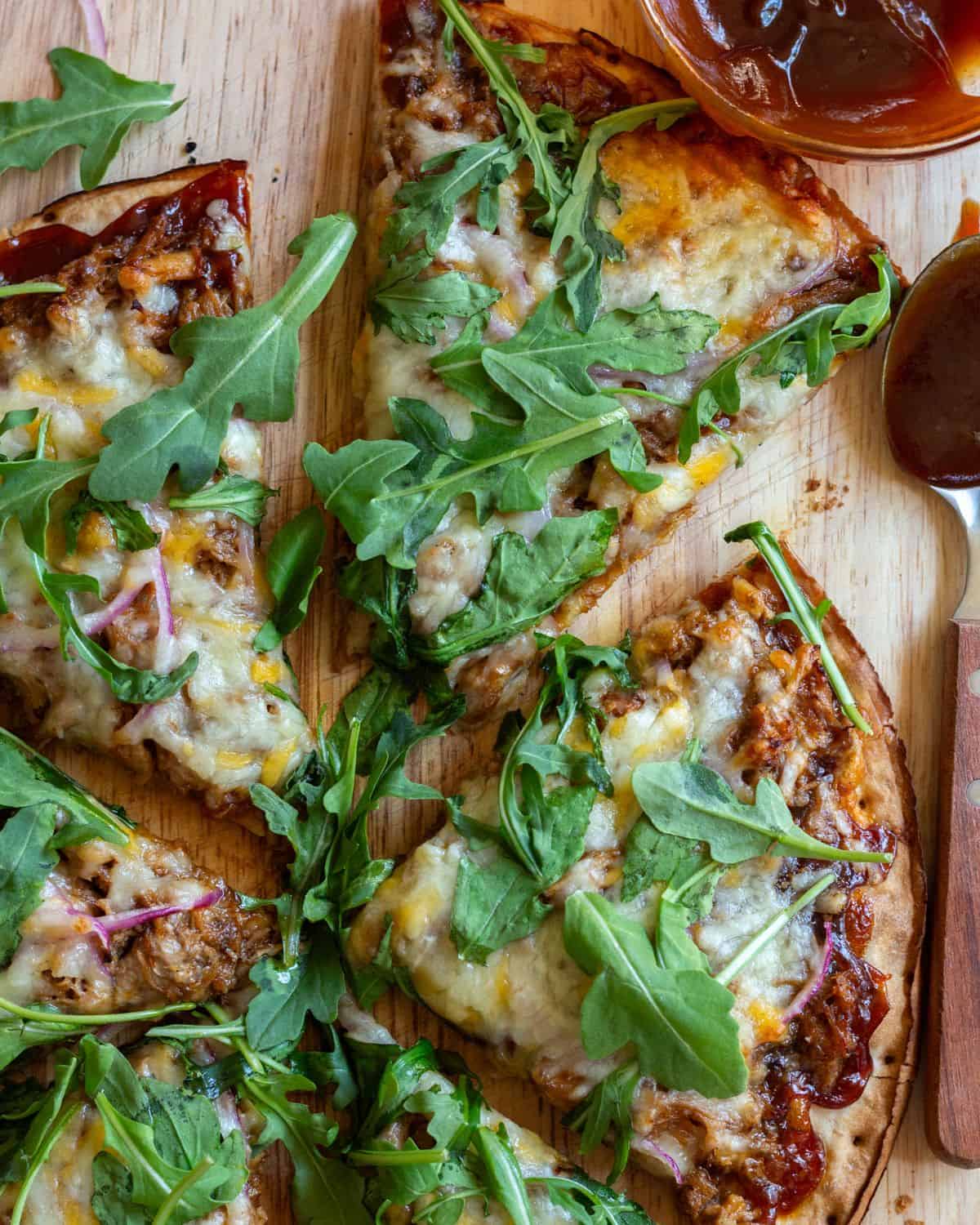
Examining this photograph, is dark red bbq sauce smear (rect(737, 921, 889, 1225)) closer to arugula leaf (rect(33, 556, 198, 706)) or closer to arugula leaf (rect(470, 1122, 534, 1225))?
arugula leaf (rect(470, 1122, 534, 1225))

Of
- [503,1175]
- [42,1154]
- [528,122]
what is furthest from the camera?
[528,122]

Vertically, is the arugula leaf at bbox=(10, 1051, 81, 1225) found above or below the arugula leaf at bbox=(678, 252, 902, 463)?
below

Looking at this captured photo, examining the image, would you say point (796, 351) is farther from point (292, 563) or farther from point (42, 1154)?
point (42, 1154)

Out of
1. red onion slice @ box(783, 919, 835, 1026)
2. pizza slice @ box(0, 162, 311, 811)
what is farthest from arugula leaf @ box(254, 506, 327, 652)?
red onion slice @ box(783, 919, 835, 1026)

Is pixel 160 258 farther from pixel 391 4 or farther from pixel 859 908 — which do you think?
pixel 859 908

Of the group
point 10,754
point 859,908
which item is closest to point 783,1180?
point 859,908

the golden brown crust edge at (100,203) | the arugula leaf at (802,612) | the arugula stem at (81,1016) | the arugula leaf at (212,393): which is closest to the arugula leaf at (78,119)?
the golden brown crust edge at (100,203)

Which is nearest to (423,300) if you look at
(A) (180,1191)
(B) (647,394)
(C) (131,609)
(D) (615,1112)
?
(B) (647,394)
